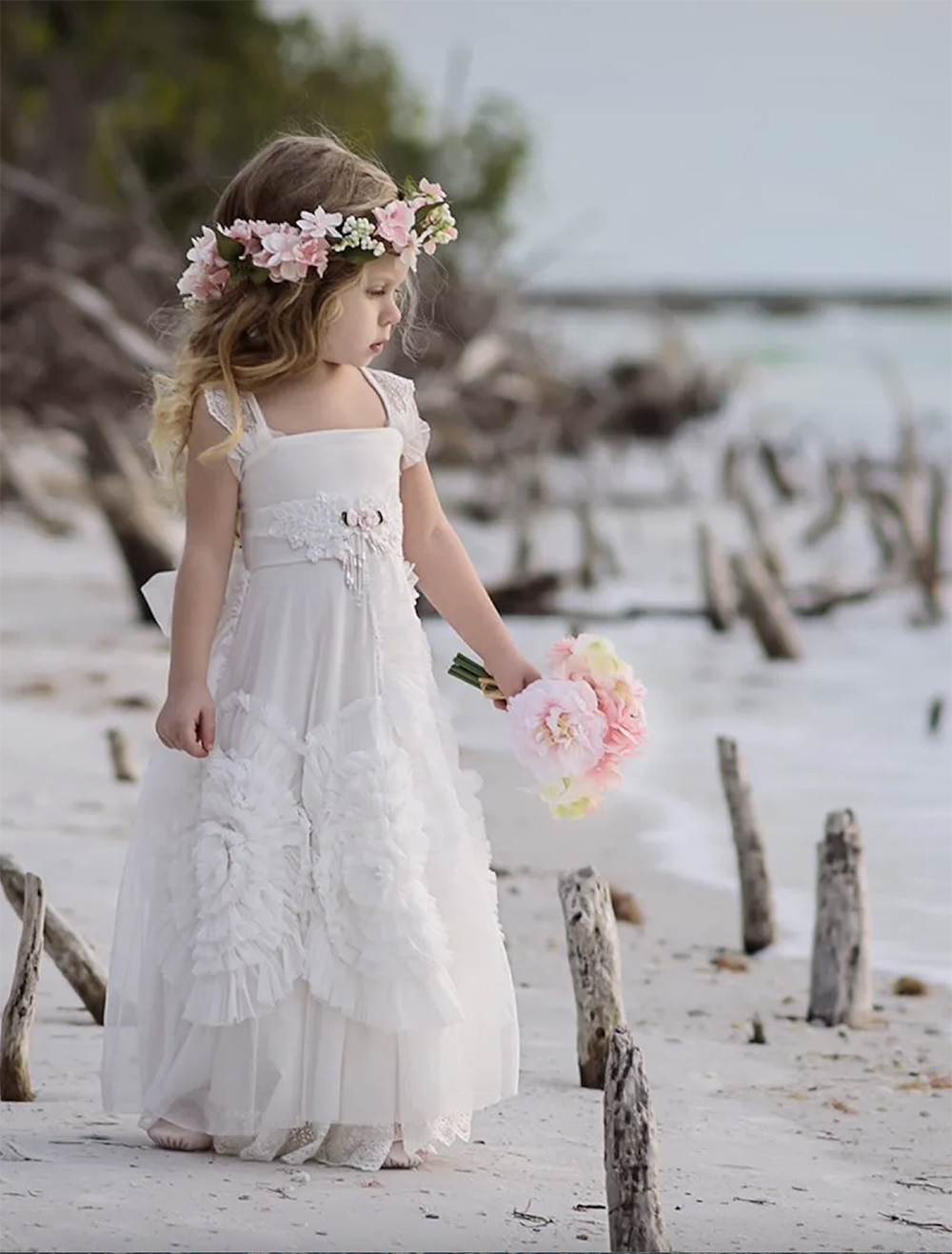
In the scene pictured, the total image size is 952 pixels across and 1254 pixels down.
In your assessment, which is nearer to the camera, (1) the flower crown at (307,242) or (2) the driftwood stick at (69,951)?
(1) the flower crown at (307,242)

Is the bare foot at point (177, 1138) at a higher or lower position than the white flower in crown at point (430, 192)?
lower

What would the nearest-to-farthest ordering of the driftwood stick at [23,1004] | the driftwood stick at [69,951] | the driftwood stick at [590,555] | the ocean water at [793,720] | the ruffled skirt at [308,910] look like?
the ruffled skirt at [308,910] → the driftwood stick at [23,1004] → the driftwood stick at [69,951] → the ocean water at [793,720] → the driftwood stick at [590,555]

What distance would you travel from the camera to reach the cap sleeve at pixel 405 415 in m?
4.05

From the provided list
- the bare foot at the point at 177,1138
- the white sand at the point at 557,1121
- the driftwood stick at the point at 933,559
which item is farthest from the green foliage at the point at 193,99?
the bare foot at the point at 177,1138

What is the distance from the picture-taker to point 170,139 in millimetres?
29078

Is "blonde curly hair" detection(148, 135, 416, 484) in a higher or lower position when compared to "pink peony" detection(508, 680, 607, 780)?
higher

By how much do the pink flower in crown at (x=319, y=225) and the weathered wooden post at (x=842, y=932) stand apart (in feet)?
7.58

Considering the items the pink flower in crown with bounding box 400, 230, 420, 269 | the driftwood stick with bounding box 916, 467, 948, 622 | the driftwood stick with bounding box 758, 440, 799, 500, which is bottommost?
the pink flower in crown with bounding box 400, 230, 420, 269

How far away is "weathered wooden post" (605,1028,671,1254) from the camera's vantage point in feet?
10.8

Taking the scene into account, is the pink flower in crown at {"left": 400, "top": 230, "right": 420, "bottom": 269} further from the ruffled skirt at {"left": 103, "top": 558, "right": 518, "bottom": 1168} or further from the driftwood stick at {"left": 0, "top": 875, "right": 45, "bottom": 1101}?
the driftwood stick at {"left": 0, "top": 875, "right": 45, "bottom": 1101}

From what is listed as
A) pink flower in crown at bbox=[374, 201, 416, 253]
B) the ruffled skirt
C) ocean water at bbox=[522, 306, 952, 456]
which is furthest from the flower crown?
ocean water at bbox=[522, 306, 952, 456]

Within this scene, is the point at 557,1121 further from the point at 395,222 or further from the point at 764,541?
the point at 764,541

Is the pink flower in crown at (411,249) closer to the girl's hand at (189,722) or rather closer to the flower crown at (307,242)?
the flower crown at (307,242)

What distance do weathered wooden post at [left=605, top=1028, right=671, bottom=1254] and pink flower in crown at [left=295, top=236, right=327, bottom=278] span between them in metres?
1.49
